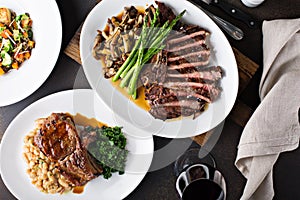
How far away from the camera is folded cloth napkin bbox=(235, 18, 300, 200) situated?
259cm

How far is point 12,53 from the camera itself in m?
2.98

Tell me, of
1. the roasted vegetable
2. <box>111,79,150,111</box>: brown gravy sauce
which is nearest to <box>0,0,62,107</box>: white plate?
the roasted vegetable

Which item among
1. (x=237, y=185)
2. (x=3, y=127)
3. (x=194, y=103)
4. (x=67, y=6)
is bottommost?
(x=237, y=185)

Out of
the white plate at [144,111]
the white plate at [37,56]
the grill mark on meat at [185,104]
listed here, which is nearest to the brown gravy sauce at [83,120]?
the white plate at [144,111]

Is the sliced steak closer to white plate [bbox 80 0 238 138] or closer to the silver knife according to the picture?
white plate [bbox 80 0 238 138]

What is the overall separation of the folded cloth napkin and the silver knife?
0.29ft

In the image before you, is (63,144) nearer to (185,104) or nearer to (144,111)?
(144,111)

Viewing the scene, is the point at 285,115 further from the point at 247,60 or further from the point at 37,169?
the point at 37,169

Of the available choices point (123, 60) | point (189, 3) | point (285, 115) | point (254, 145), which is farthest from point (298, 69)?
point (123, 60)

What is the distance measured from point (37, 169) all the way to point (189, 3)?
124cm

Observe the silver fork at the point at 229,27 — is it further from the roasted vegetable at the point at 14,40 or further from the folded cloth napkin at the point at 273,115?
the roasted vegetable at the point at 14,40

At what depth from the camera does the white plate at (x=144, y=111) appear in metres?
2.73

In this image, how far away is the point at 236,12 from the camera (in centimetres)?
279

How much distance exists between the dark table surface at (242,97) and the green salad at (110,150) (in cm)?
18
